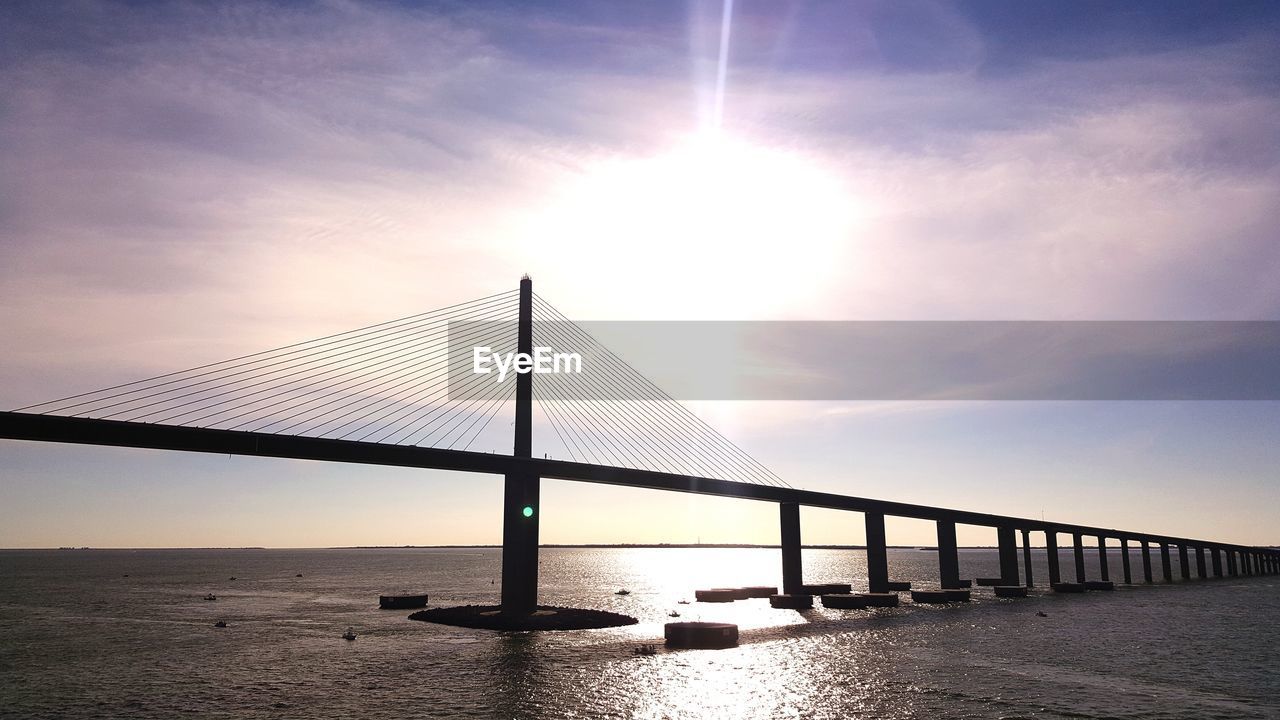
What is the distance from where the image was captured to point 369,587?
589 feet

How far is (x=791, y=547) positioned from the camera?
120 m

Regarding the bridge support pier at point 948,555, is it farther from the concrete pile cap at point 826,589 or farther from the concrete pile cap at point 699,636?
the concrete pile cap at point 699,636

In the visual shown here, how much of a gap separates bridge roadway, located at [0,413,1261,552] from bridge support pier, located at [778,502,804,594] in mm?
2036

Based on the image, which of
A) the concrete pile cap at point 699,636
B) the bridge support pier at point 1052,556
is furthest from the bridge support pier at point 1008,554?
the concrete pile cap at point 699,636

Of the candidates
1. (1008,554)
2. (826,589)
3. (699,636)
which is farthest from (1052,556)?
(699,636)

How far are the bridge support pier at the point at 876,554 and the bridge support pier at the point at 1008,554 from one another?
35.9 m

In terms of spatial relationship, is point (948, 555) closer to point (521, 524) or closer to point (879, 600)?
point (879, 600)

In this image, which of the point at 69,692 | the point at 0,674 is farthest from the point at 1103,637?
the point at 0,674

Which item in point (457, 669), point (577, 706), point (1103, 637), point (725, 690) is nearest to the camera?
point (577, 706)

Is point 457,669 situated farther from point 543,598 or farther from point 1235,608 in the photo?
point 1235,608

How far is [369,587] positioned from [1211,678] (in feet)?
519

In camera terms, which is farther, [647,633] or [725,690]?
[647,633]

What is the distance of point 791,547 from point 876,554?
17710mm

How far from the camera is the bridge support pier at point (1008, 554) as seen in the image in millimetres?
153125
